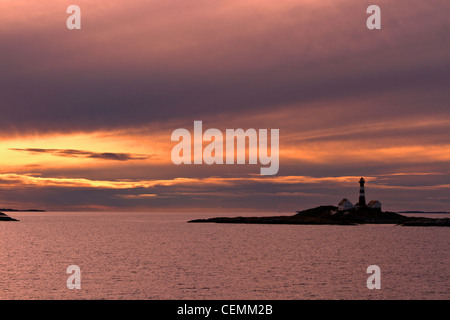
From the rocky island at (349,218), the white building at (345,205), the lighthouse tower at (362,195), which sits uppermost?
the lighthouse tower at (362,195)

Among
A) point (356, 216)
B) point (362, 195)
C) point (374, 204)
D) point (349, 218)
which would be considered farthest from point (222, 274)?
point (374, 204)

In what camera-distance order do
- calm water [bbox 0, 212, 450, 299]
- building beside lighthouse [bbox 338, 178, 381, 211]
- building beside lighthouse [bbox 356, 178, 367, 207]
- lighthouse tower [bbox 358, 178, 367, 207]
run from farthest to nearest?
building beside lighthouse [bbox 338, 178, 381, 211] → building beside lighthouse [bbox 356, 178, 367, 207] → lighthouse tower [bbox 358, 178, 367, 207] → calm water [bbox 0, 212, 450, 299]

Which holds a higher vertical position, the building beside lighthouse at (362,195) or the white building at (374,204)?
the building beside lighthouse at (362,195)

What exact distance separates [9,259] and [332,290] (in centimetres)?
4532

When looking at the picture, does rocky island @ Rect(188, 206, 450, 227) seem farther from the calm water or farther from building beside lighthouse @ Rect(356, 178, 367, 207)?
the calm water

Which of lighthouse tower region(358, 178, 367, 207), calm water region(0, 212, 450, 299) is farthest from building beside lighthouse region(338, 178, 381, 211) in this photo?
calm water region(0, 212, 450, 299)

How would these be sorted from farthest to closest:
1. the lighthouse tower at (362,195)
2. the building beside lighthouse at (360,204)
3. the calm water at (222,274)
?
the building beside lighthouse at (360,204)
the lighthouse tower at (362,195)
the calm water at (222,274)

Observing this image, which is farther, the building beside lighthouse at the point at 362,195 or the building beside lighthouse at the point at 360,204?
the building beside lighthouse at the point at 360,204

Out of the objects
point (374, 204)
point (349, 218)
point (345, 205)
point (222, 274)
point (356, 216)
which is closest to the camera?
point (222, 274)

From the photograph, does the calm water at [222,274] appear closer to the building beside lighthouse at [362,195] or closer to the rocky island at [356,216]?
the building beside lighthouse at [362,195]

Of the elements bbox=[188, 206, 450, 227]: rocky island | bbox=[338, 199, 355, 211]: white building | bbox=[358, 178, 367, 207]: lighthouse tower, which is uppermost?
bbox=[358, 178, 367, 207]: lighthouse tower

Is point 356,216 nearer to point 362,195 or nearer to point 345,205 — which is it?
point 345,205

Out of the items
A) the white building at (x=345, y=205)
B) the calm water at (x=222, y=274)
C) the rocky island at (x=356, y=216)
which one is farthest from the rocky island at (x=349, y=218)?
the calm water at (x=222, y=274)
